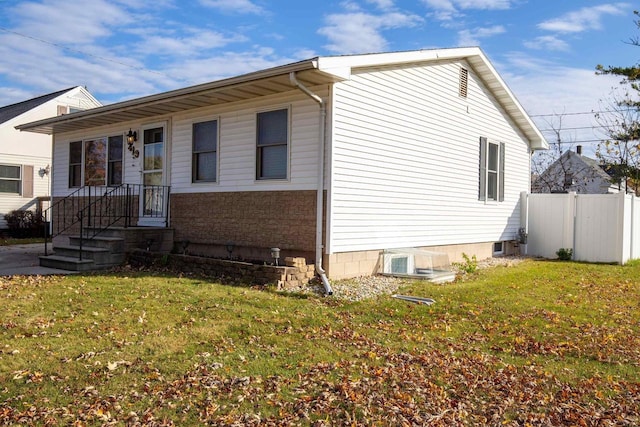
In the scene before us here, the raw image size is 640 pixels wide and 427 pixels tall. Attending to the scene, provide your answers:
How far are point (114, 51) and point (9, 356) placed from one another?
2204 centimetres

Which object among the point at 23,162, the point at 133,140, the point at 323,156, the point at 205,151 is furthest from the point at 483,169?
the point at 23,162

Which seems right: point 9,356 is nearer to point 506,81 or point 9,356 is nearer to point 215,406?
point 215,406

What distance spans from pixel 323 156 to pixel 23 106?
21676mm

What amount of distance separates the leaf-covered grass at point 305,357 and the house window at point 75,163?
21.8ft

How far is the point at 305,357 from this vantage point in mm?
5145

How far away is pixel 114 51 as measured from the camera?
24109 millimetres

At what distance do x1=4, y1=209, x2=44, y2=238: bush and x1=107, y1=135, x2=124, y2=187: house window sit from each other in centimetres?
906

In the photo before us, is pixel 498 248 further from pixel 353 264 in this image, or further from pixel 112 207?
pixel 112 207

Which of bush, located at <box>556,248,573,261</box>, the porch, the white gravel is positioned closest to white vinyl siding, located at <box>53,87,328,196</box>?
the porch

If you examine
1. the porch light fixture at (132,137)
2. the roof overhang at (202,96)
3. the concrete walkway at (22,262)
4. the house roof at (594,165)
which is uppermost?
the house roof at (594,165)

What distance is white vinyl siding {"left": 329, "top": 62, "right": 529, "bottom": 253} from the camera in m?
9.33

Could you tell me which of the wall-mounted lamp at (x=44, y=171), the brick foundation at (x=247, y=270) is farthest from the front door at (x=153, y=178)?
the wall-mounted lamp at (x=44, y=171)

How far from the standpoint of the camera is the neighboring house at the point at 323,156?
9.12m

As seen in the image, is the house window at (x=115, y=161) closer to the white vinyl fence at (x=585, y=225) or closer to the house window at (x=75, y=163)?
the house window at (x=75, y=163)
